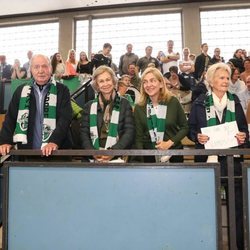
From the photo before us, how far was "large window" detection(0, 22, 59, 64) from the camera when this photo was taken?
37.6 feet

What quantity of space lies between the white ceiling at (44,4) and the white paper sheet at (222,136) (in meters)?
8.83

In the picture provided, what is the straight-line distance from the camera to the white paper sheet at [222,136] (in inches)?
89.0

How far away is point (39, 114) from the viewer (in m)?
2.58

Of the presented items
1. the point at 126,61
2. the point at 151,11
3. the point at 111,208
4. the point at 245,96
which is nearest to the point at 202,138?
the point at 111,208

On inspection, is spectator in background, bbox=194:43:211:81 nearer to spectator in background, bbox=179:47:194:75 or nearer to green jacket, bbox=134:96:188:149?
spectator in background, bbox=179:47:194:75

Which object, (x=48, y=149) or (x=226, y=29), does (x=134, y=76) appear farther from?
(x=226, y=29)

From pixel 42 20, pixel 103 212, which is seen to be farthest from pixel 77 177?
pixel 42 20

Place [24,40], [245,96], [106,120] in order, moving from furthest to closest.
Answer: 1. [24,40]
2. [245,96]
3. [106,120]

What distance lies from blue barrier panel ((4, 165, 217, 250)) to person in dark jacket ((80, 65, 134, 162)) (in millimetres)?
377

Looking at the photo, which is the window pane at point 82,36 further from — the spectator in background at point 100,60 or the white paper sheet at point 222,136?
the white paper sheet at point 222,136

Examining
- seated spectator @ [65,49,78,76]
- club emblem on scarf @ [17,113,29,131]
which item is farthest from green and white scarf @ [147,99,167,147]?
seated spectator @ [65,49,78,76]

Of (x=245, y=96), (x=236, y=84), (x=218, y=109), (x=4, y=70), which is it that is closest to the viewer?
(x=218, y=109)

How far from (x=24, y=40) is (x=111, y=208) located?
10.9 meters

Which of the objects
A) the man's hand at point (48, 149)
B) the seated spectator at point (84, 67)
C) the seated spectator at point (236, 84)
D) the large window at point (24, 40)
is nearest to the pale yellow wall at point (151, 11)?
Result: the large window at point (24, 40)
